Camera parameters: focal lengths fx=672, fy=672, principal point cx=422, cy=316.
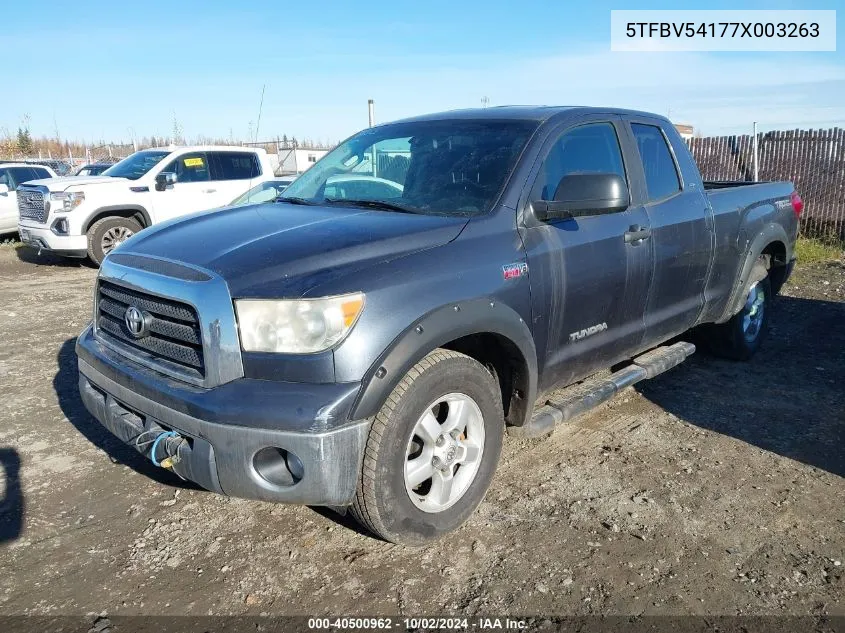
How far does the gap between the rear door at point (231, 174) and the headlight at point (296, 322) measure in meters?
9.41

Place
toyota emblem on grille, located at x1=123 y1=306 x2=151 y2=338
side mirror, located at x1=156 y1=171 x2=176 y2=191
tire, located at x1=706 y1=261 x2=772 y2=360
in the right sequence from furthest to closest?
side mirror, located at x1=156 y1=171 x2=176 y2=191 → tire, located at x1=706 y1=261 x2=772 y2=360 → toyota emblem on grille, located at x1=123 y1=306 x2=151 y2=338

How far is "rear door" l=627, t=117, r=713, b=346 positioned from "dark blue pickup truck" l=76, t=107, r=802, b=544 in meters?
0.02

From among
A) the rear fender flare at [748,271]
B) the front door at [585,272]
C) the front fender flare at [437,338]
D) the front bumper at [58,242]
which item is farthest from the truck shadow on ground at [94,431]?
the front bumper at [58,242]

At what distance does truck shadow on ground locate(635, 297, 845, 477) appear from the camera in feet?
13.1

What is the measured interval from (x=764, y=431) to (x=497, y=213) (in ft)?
7.67

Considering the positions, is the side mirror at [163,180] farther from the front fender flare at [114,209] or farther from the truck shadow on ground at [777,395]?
the truck shadow on ground at [777,395]

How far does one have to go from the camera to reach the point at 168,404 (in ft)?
8.68

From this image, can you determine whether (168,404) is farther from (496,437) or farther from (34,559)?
(496,437)

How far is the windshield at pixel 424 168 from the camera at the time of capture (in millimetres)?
3334

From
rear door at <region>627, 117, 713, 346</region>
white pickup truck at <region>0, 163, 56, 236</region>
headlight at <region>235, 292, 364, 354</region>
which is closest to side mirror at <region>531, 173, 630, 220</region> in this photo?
rear door at <region>627, 117, 713, 346</region>

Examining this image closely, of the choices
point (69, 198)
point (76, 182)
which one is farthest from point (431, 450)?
point (76, 182)

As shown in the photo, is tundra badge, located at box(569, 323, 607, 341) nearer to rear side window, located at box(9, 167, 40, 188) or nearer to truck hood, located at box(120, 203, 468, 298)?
truck hood, located at box(120, 203, 468, 298)

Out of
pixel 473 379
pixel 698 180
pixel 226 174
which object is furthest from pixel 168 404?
pixel 226 174

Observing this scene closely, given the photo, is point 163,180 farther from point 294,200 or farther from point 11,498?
point 11,498
